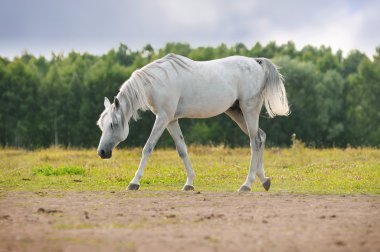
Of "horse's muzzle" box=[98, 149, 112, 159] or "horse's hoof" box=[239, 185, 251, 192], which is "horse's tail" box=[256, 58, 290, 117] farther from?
"horse's muzzle" box=[98, 149, 112, 159]

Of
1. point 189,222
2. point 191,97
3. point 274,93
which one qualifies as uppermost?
point 274,93

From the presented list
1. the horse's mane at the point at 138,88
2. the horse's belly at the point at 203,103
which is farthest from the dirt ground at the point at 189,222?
the horse's belly at the point at 203,103

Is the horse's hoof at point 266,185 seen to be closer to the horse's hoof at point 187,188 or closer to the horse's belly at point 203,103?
the horse's hoof at point 187,188

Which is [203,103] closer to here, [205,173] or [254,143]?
[254,143]

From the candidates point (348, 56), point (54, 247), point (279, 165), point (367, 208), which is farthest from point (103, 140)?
point (348, 56)

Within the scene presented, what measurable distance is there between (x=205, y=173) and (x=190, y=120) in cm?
5726

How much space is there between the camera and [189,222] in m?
7.88

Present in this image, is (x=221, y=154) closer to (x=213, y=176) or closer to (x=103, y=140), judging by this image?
(x=213, y=176)

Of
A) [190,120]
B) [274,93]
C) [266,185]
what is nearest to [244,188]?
[266,185]

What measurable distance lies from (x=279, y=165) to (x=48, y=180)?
6.98 meters

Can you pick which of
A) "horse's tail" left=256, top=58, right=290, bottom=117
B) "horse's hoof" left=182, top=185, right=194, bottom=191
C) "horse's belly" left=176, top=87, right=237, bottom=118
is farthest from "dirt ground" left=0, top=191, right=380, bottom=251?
"horse's tail" left=256, top=58, right=290, bottom=117

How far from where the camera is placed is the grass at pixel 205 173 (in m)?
13.4

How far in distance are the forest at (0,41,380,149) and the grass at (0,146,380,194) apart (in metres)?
44.1

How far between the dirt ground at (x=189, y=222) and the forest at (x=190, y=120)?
55.4 meters
